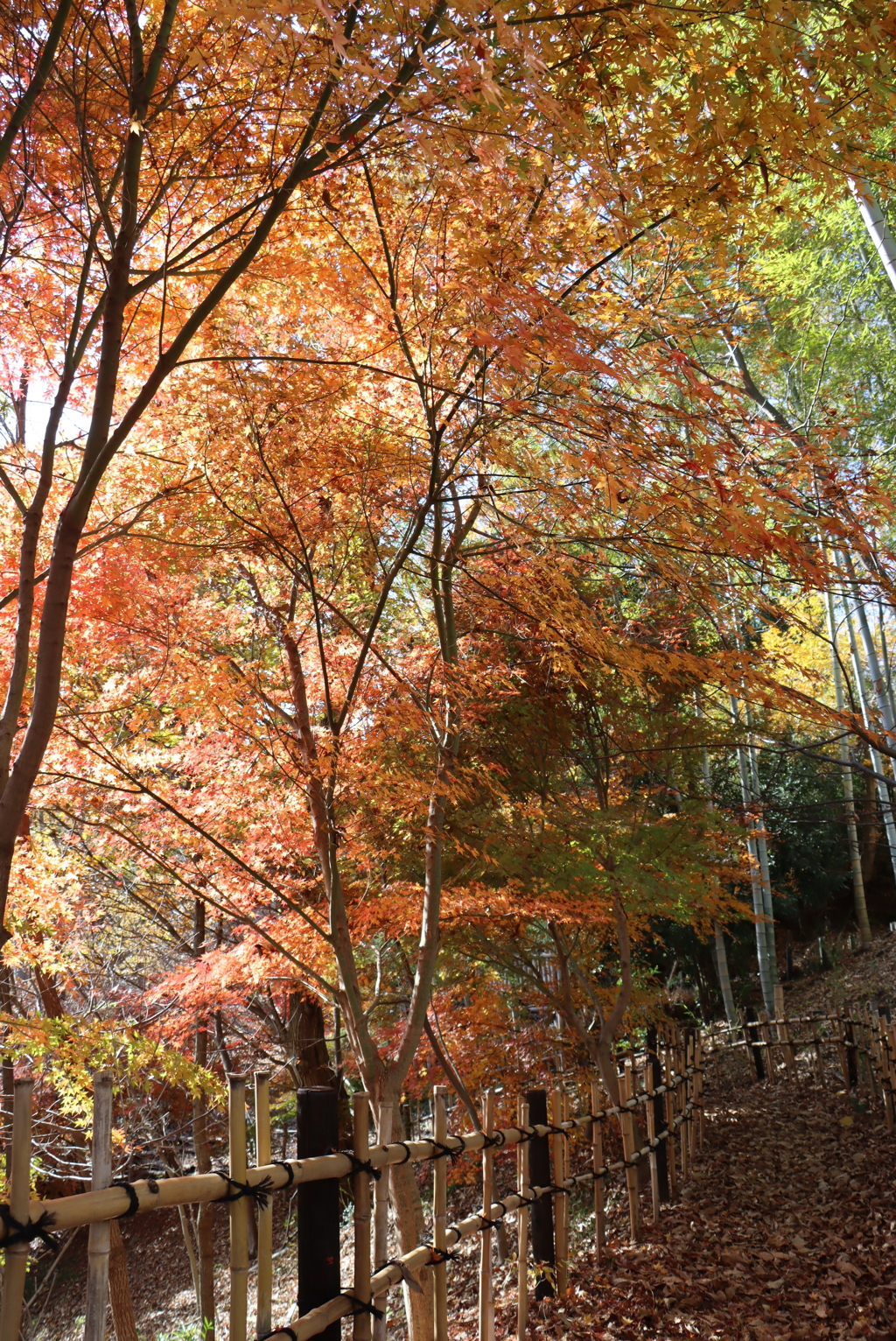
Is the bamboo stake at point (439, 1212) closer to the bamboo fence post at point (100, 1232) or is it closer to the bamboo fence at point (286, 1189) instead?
the bamboo fence at point (286, 1189)

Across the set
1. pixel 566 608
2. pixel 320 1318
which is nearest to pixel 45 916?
pixel 566 608

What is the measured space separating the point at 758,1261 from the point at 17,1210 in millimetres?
4654

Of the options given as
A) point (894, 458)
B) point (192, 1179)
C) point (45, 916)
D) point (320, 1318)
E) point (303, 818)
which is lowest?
point (320, 1318)

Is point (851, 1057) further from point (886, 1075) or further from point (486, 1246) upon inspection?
point (486, 1246)

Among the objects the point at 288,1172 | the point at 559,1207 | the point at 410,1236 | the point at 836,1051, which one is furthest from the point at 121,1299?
the point at 836,1051

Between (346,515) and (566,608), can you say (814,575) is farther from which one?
(346,515)

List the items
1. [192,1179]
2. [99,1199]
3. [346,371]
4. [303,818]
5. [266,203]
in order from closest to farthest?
[99,1199], [192,1179], [266,203], [346,371], [303,818]

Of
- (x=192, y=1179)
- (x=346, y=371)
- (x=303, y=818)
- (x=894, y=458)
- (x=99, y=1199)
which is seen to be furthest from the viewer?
(x=894, y=458)

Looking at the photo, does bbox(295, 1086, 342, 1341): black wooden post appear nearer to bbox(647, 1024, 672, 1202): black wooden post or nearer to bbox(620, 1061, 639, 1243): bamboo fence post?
bbox(620, 1061, 639, 1243): bamboo fence post

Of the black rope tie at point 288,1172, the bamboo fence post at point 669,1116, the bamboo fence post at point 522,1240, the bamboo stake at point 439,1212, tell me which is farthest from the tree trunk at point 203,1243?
the black rope tie at point 288,1172

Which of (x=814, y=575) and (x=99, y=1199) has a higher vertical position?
(x=814, y=575)

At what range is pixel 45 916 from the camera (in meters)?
6.88

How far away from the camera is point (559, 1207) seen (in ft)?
14.6

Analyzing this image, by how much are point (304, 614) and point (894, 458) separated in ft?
21.0
